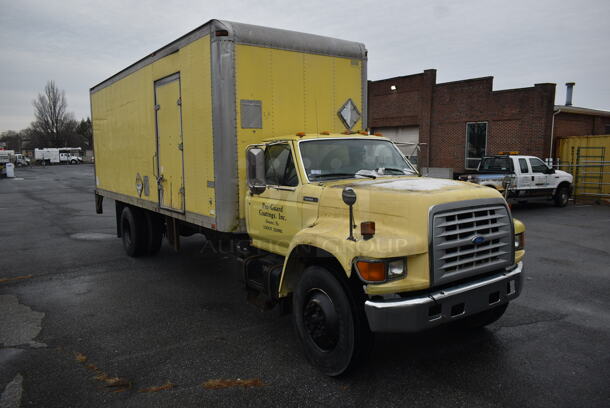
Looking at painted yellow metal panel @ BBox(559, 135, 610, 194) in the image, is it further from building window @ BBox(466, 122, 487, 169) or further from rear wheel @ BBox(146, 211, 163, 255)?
rear wheel @ BBox(146, 211, 163, 255)

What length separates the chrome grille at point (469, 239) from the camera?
153 inches

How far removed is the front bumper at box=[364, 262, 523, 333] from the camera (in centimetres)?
372

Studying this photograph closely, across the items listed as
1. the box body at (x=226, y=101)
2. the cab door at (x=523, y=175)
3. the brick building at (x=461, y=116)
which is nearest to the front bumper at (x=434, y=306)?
the box body at (x=226, y=101)

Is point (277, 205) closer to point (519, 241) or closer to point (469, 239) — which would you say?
point (469, 239)

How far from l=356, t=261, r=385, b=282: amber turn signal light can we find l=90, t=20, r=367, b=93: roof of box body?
11.3 feet

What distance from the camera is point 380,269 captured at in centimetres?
375

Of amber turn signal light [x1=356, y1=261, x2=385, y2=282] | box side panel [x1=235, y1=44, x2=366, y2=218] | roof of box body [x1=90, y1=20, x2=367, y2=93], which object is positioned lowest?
amber turn signal light [x1=356, y1=261, x2=385, y2=282]

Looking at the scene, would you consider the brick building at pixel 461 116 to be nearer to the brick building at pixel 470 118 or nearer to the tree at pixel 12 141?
the brick building at pixel 470 118

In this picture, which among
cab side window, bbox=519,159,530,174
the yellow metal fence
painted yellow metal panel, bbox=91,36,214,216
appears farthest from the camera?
the yellow metal fence

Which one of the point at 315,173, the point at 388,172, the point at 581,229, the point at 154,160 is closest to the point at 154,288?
the point at 154,160

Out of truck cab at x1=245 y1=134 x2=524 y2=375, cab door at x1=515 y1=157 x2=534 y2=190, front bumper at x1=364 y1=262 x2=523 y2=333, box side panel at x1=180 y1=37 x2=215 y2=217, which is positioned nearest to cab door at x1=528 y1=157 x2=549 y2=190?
cab door at x1=515 y1=157 x2=534 y2=190

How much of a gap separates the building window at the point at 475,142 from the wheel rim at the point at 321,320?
74.9 feet

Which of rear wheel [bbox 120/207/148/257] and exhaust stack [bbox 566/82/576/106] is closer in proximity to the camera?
rear wheel [bbox 120/207/148/257]

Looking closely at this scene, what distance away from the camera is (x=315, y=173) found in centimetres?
514
